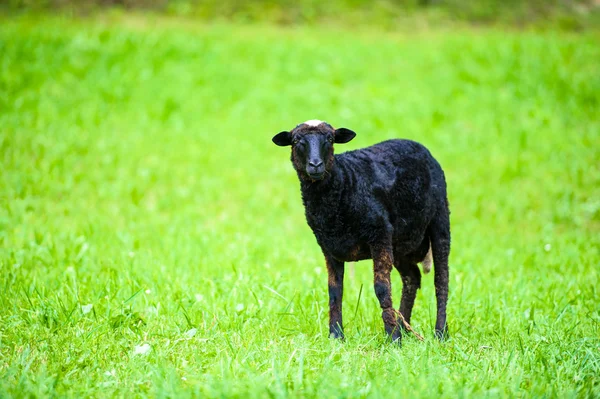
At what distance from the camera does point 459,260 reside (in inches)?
331

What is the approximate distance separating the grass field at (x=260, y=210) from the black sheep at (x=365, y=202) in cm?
43

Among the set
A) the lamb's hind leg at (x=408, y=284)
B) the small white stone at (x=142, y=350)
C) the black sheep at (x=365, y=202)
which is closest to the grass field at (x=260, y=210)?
the small white stone at (x=142, y=350)

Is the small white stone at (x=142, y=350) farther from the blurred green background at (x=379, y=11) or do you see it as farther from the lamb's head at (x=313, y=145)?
the blurred green background at (x=379, y=11)

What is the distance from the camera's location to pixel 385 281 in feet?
15.6

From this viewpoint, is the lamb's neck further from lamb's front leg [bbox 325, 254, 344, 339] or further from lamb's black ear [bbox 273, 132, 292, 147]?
lamb's front leg [bbox 325, 254, 344, 339]

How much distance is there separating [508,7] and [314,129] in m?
19.5

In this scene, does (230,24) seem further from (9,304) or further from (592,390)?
(592,390)

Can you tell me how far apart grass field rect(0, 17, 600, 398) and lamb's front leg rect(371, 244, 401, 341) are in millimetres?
158

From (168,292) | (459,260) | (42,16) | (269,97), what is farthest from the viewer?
(42,16)

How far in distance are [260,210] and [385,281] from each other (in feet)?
22.2

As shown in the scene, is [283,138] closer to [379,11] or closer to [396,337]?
[396,337]

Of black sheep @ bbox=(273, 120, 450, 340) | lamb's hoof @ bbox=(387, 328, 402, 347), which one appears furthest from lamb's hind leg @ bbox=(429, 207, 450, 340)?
lamb's hoof @ bbox=(387, 328, 402, 347)

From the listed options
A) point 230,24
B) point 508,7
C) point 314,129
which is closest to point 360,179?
point 314,129

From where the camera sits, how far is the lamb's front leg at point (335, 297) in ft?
16.1
